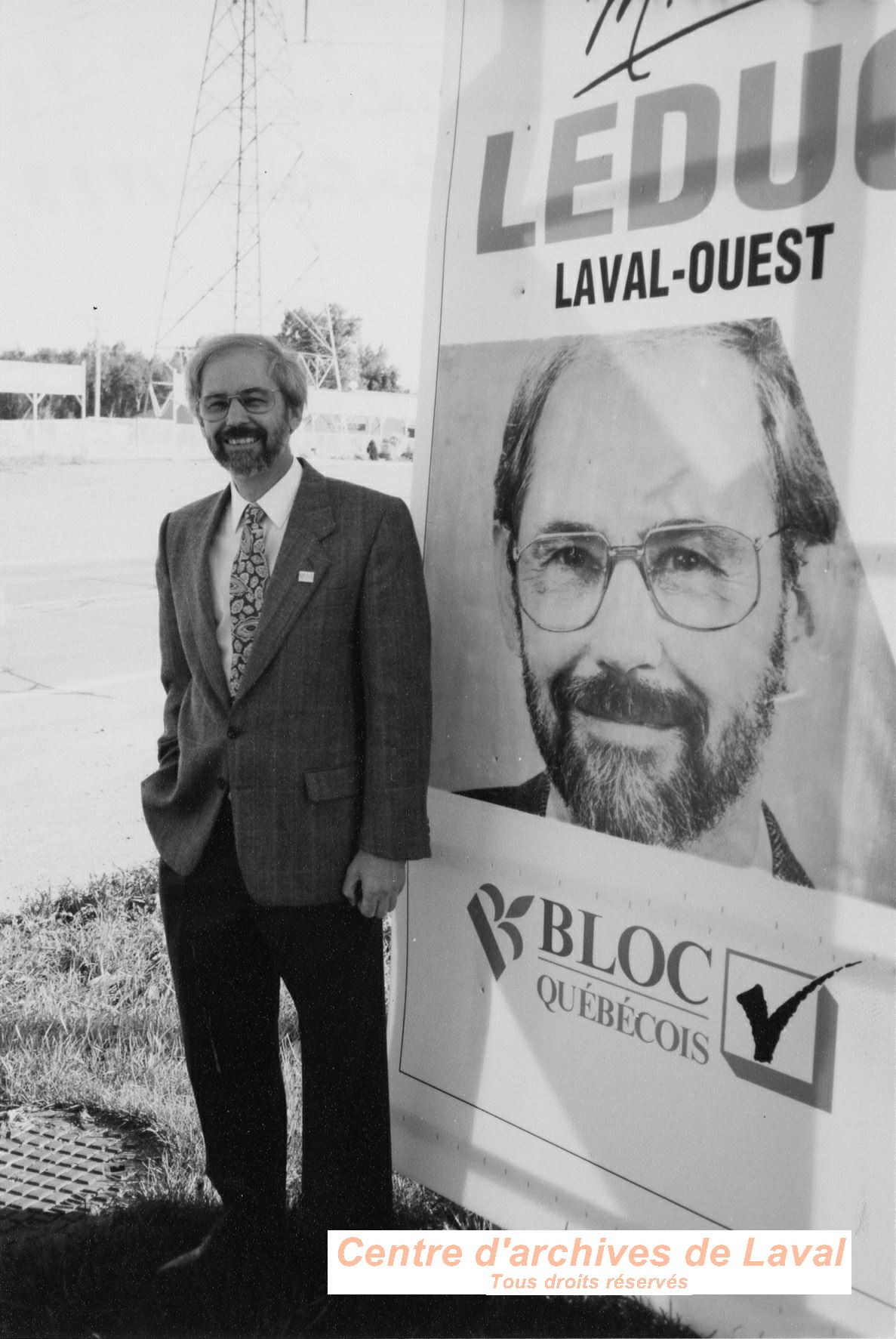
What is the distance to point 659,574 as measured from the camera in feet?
6.09

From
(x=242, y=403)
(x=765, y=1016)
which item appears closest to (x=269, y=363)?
(x=242, y=403)

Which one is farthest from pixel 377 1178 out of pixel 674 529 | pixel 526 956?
pixel 674 529

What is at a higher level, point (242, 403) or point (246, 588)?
point (242, 403)

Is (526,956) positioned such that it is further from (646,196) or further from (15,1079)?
(15,1079)

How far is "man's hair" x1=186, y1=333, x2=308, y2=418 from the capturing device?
206 cm

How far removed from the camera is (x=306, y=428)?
292cm

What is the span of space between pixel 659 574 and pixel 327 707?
610 mm

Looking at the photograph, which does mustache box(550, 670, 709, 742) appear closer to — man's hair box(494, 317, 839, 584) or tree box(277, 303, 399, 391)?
man's hair box(494, 317, 839, 584)

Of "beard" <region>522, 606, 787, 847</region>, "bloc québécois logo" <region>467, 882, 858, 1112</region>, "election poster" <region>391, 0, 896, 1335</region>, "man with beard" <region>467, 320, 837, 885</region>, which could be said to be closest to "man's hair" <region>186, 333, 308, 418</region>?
"election poster" <region>391, 0, 896, 1335</region>

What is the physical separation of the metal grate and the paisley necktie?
125 cm

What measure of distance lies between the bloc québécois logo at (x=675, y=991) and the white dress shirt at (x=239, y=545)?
667 mm

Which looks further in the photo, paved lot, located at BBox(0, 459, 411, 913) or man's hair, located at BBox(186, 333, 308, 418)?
paved lot, located at BBox(0, 459, 411, 913)

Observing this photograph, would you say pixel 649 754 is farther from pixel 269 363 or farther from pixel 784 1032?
pixel 269 363
